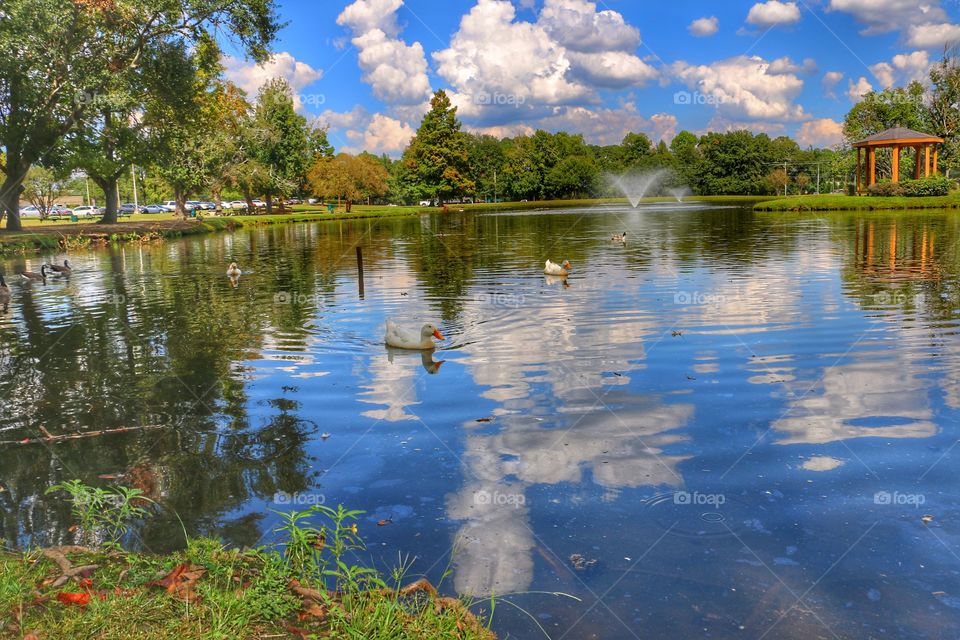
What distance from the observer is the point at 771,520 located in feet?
22.7

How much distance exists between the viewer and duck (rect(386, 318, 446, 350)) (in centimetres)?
1476

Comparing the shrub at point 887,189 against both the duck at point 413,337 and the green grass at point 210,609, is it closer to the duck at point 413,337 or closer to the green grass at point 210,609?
the duck at point 413,337

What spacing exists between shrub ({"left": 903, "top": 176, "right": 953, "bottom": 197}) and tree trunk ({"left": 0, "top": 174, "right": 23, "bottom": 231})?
74160 millimetres

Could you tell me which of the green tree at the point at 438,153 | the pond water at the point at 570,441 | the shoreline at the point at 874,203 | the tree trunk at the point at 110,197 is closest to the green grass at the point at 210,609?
the pond water at the point at 570,441

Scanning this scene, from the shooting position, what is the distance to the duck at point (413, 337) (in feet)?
48.4

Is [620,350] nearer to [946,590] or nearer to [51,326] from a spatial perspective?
[946,590]

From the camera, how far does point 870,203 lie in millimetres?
68688

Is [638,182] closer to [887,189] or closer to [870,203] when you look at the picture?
[887,189]

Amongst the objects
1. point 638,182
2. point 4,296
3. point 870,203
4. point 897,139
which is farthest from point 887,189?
point 638,182

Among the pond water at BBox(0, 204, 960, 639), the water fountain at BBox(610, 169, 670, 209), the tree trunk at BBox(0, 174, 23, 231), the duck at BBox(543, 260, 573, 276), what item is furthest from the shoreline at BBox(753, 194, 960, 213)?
the water fountain at BBox(610, 169, 670, 209)

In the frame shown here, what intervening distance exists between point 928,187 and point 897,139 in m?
5.72

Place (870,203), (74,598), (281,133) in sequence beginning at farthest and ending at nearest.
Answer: (281,133), (870,203), (74,598)

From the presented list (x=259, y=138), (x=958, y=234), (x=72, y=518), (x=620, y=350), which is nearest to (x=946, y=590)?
(x=72, y=518)

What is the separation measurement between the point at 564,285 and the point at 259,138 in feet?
238
